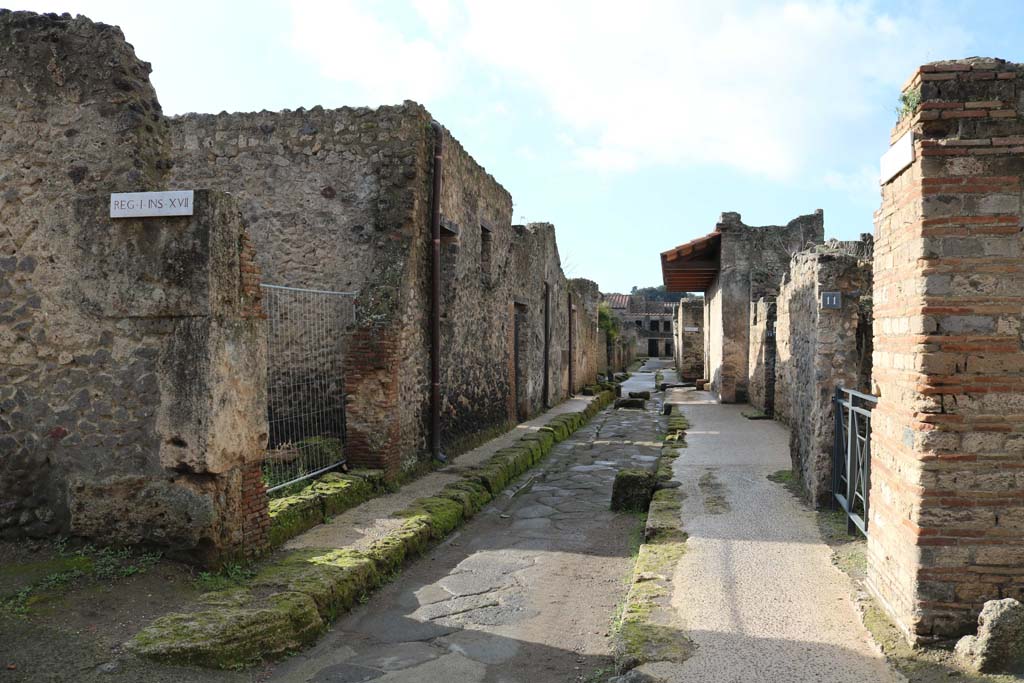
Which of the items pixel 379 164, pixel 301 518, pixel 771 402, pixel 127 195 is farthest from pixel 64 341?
pixel 771 402

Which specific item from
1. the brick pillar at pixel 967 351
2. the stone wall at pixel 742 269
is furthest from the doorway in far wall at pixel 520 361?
the brick pillar at pixel 967 351

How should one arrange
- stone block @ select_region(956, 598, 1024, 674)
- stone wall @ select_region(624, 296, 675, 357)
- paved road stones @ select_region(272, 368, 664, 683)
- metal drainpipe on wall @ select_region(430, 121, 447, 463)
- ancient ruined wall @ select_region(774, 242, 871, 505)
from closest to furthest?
stone block @ select_region(956, 598, 1024, 674) → paved road stones @ select_region(272, 368, 664, 683) → ancient ruined wall @ select_region(774, 242, 871, 505) → metal drainpipe on wall @ select_region(430, 121, 447, 463) → stone wall @ select_region(624, 296, 675, 357)

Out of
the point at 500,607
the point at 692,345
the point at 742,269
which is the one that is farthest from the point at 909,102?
the point at 692,345

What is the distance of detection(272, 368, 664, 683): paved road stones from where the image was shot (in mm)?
4070

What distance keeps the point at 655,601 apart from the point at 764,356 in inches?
416

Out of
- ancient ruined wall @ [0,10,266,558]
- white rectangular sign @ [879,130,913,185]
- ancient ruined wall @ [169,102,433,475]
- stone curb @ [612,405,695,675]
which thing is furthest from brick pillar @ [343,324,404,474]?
white rectangular sign @ [879,130,913,185]

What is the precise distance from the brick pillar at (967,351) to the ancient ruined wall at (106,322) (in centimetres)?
395

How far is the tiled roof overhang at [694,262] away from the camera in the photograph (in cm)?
1766

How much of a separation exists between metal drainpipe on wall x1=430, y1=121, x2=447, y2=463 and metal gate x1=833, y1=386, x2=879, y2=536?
443cm

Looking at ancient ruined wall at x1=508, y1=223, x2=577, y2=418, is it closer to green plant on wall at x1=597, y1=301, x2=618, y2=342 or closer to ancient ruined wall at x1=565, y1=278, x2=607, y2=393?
ancient ruined wall at x1=565, y1=278, x2=607, y2=393

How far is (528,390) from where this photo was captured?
1453cm

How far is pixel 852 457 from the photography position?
5492 mm

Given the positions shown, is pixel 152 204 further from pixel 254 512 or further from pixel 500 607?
pixel 500 607

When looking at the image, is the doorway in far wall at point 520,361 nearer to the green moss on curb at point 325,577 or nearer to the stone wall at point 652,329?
the green moss on curb at point 325,577
